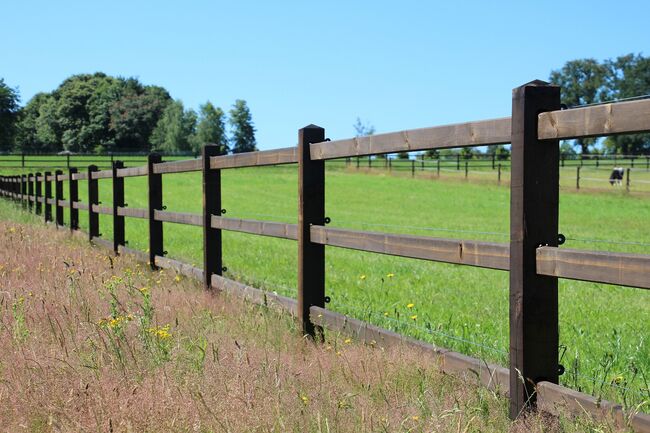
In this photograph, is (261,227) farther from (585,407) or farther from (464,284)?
(464,284)

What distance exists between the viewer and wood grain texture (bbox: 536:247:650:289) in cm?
300

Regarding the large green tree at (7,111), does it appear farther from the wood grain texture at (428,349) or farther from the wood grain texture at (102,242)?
the wood grain texture at (428,349)

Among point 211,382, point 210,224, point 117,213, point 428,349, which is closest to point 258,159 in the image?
point 210,224

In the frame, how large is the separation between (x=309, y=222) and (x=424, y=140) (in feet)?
5.51

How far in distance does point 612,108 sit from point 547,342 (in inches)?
46.3

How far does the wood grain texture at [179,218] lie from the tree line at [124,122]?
131 metres

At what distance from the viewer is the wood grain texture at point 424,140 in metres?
3.79

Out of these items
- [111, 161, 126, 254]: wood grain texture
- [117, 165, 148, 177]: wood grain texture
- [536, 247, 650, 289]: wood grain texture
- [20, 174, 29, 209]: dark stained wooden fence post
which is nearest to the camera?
[536, 247, 650, 289]: wood grain texture

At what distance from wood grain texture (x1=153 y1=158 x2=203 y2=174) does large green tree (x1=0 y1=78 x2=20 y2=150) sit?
3287 inches

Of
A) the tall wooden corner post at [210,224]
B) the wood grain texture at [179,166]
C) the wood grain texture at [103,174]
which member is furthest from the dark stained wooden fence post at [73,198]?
the tall wooden corner post at [210,224]

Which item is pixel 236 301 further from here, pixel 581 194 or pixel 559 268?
pixel 581 194

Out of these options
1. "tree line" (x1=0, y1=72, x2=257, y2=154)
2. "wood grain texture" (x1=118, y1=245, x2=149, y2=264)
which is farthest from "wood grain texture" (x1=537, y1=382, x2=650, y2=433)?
"tree line" (x1=0, y1=72, x2=257, y2=154)

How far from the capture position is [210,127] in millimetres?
148625

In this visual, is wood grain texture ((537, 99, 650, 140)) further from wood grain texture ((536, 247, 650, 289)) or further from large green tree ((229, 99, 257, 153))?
large green tree ((229, 99, 257, 153))
